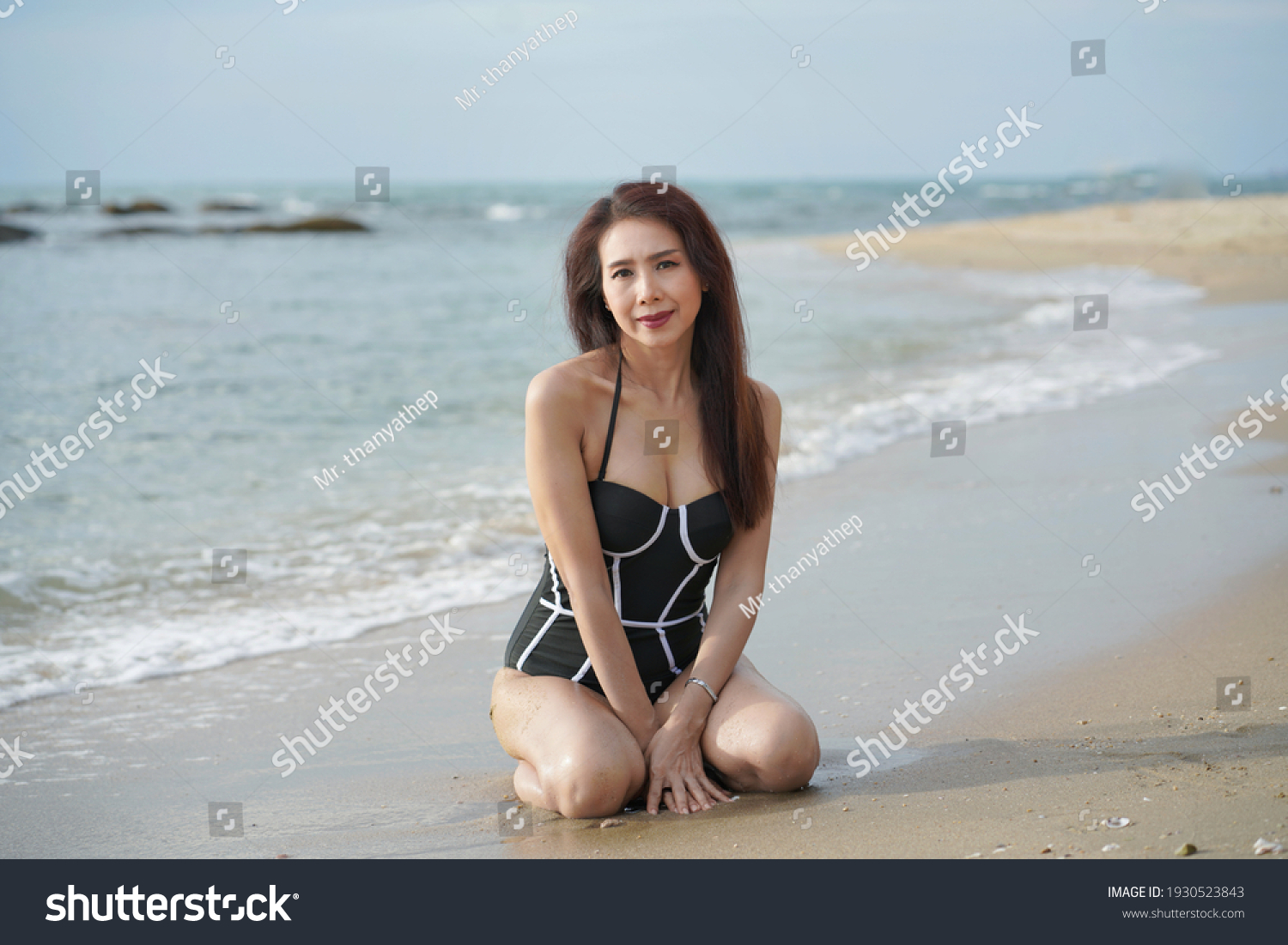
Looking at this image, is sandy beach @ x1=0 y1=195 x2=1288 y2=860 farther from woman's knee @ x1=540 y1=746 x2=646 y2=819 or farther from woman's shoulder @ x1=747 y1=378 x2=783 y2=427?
woman's shoulder @ x1=747 y1=378 x2=783 y2=427

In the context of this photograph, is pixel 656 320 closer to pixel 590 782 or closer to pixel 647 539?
pixel 647 539

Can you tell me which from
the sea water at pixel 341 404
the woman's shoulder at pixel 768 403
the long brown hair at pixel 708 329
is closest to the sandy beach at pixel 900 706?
the sea water at pixel 341 404

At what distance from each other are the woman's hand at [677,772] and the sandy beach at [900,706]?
0.29 feet

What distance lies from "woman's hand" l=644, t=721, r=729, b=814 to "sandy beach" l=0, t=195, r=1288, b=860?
88 mm

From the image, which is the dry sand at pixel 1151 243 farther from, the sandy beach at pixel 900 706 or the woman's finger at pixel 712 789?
the woman's finger at pixel 712 789

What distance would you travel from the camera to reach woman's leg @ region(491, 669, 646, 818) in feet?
9.89

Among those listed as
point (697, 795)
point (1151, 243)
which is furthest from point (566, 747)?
point (1151, 243)

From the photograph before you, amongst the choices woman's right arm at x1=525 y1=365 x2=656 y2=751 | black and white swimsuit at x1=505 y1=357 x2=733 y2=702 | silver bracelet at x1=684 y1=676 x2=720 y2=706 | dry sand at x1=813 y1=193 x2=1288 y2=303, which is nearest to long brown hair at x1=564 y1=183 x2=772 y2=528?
black and white swimsuit at x1=505 y1=357 x2=733 y2=702

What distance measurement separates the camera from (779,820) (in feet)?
9.54

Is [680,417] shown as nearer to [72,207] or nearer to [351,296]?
[351,296]

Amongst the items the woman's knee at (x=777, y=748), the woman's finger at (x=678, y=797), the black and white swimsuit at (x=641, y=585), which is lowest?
the woman's finger at (x=678, y=797)

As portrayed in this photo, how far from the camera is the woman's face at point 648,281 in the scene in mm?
3211

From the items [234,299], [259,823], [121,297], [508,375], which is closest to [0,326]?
[121,297]

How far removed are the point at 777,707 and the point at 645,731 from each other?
0.38m
